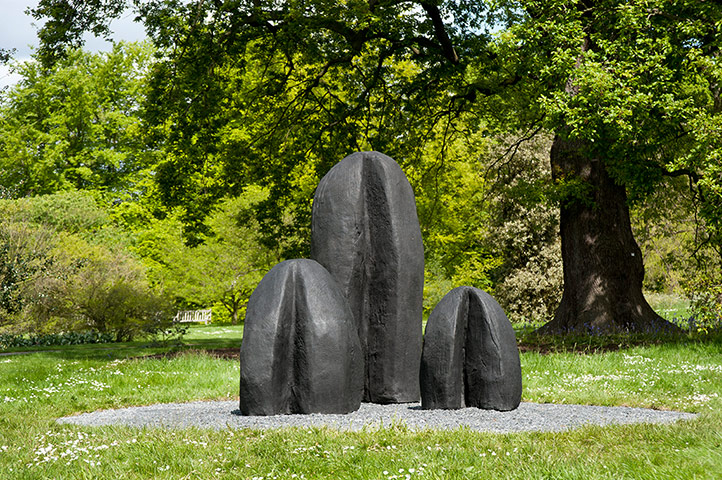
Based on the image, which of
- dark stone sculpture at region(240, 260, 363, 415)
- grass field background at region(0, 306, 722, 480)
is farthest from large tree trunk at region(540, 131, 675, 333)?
dark stone sculpture at region(240, 260, 363, 415)

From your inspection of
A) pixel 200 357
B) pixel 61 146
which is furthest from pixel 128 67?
pixel 200 357

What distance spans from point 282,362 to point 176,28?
34.9ft

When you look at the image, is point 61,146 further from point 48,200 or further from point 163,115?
point 163,115

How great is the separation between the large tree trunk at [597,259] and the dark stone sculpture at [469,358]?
349 inches

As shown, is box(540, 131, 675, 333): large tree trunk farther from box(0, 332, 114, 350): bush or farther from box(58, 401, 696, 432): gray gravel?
box(0, 332, 114, 350): bush

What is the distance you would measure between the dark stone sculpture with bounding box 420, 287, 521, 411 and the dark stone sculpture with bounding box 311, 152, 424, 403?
55 centimetres

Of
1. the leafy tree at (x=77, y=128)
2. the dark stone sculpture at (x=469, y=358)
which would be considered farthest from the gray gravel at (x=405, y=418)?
the leafy tree at (x=77, y=128)

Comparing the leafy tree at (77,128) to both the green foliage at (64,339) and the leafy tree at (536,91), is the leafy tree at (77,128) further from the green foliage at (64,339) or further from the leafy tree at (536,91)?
the leafy tree at (536,91)

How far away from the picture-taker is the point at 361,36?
1673cm

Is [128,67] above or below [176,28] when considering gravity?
above

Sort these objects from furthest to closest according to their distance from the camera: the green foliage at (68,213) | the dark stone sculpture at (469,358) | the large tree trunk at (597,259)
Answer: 1. the green foliage at (68,213)
2. the large tree trunk at (597,259)
3. the dark stone sculpture at (469,358)

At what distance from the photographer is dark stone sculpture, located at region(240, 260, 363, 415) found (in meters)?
7.80

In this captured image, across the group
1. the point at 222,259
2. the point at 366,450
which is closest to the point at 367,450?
the point at 366,450

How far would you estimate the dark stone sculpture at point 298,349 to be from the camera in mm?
7801
